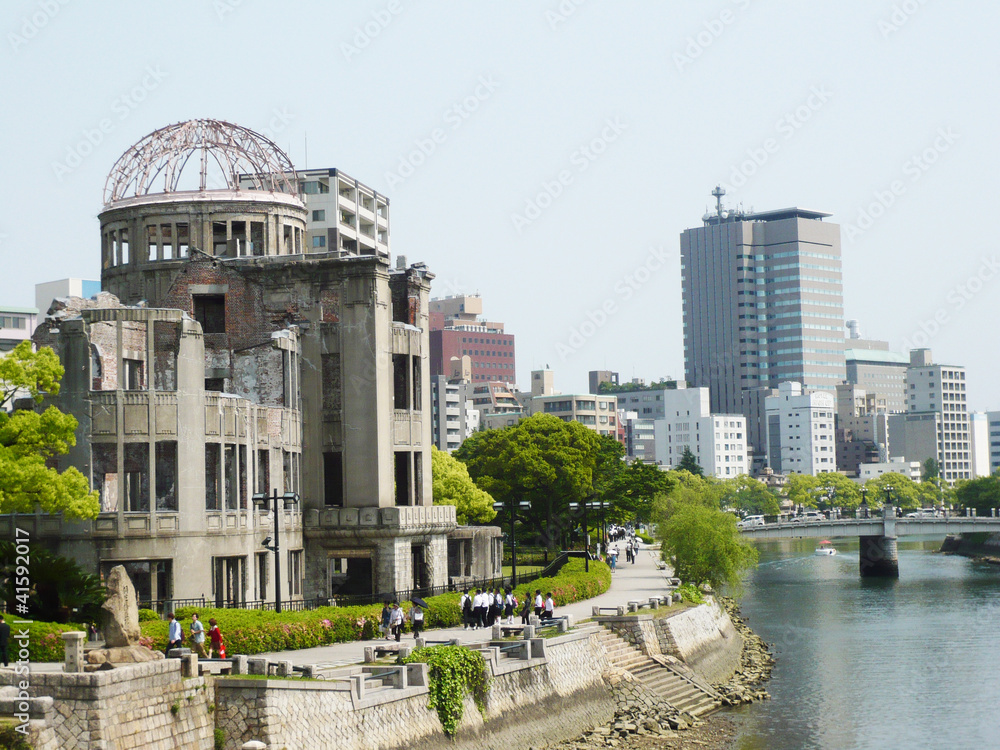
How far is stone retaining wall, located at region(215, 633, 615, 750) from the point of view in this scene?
3278 cm

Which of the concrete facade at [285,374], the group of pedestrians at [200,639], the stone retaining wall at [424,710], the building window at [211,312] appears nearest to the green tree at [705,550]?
the concrete facade at [285,374]

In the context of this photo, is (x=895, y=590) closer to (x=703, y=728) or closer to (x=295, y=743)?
(x=703, y=728)

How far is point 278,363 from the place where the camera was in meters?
60.0

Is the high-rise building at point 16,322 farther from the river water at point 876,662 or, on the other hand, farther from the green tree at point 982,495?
the green tree at point 982,495

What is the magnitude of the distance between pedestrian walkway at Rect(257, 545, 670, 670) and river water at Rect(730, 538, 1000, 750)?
282 inches

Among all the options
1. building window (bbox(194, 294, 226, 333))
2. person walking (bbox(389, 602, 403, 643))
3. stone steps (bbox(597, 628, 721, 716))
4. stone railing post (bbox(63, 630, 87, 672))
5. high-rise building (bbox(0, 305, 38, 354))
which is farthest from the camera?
high-rise building (bbox(0, 305, 38, 354))

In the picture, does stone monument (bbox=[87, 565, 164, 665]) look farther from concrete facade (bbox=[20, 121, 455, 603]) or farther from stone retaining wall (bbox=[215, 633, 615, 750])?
concrete facade (bbox=[20, 121, 455, 603])

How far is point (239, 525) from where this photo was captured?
5406 cm

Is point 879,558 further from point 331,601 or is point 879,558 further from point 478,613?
point 331,601

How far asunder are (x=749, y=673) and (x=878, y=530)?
231ft

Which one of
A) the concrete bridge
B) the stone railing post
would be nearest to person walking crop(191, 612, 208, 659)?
the stone railing post

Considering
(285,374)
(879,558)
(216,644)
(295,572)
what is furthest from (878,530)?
(216,644)

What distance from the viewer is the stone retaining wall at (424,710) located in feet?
108

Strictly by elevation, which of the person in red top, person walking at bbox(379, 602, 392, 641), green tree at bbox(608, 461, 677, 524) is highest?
green tree at bbox(608, 461, 677, 524)
